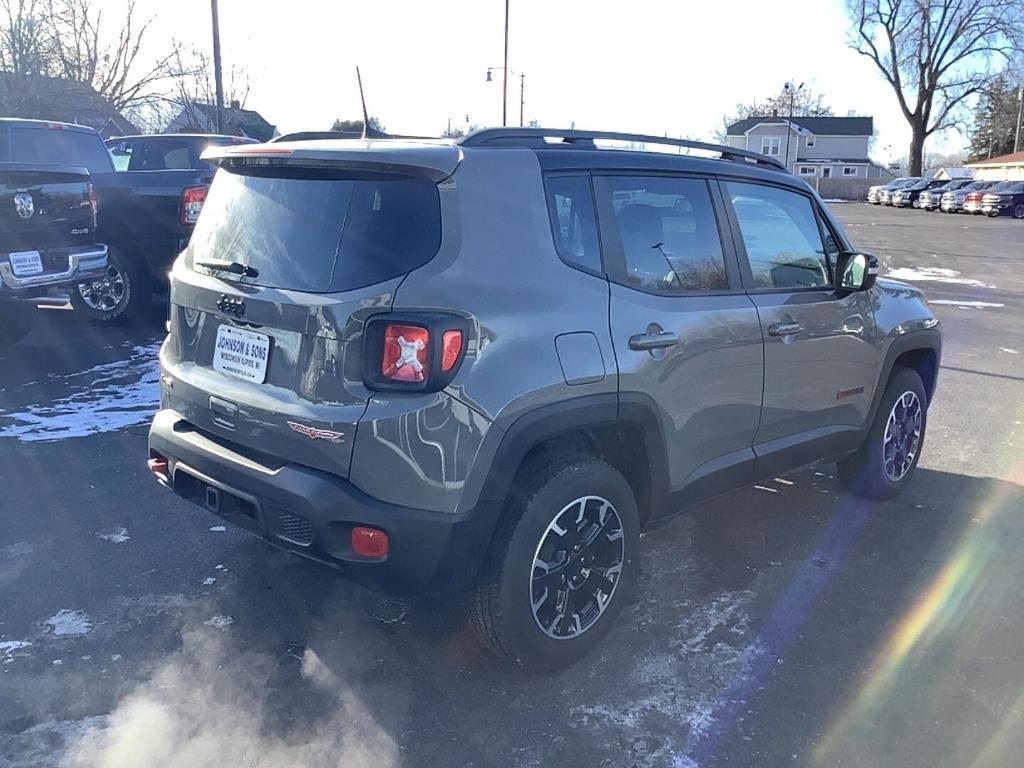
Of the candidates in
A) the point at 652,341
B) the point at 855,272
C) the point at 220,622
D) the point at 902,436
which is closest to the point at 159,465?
the point at 220,622

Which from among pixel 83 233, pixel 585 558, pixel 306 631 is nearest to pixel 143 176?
pixel 83 233

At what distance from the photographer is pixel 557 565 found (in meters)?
3.05

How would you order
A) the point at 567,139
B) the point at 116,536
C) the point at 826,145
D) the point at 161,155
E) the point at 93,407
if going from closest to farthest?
the point at 567,139
the point at 116,536
the point at 93,407
the point at 161,155
the point at 826,145

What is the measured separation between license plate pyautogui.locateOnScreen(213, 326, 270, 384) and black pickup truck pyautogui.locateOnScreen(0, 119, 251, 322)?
603 cm

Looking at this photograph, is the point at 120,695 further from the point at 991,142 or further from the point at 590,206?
the point at 991,142

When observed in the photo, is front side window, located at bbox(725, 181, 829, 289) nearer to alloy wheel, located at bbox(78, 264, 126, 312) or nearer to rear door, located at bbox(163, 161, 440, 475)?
rear door, located at bbox(163, 161, 440, 475)

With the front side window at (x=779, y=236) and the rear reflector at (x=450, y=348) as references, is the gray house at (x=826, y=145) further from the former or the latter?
the rear reflector at (x=450, y=348)

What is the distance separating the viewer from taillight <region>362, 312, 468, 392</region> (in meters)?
2.58

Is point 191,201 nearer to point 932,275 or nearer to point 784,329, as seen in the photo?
point 784,329

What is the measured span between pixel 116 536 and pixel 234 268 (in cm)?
178

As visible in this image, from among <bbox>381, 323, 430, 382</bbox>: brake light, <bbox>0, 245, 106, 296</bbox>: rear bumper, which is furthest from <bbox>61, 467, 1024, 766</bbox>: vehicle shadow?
<bbox>0, 245, 106, 296</bbox>: rear bumper

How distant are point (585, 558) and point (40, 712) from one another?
74.8 inches

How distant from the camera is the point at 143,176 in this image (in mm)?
8773

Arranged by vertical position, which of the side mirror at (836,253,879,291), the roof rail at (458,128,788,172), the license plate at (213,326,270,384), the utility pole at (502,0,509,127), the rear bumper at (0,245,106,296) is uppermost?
the utility pole at (502,0,509,127)
